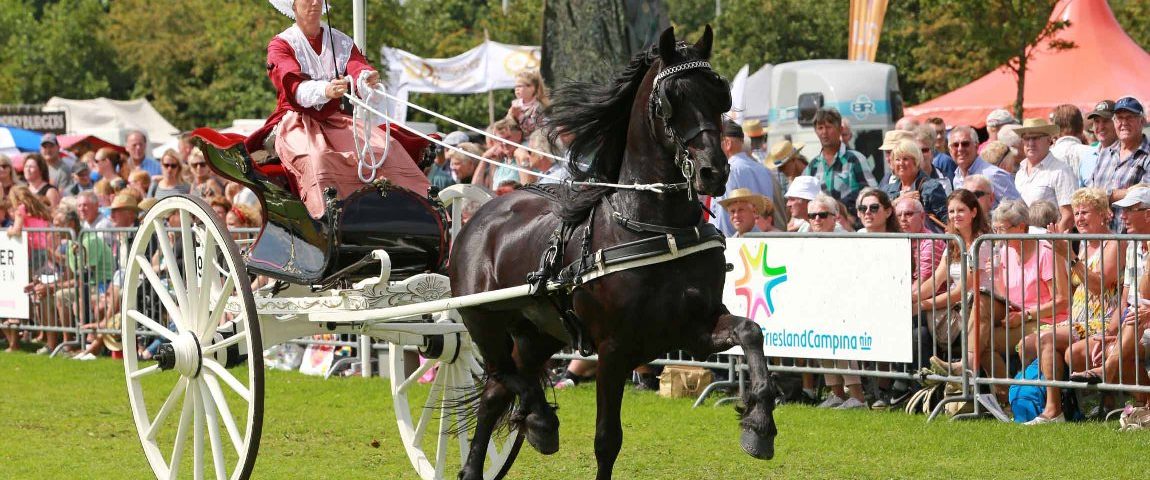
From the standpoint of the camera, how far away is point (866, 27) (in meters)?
22.3

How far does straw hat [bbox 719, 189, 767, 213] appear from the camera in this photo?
10495 mm

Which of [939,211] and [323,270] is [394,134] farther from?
[939,211]

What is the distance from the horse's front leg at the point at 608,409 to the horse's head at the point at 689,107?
2.87ft

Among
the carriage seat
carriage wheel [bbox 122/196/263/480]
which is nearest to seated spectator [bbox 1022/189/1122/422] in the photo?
the carriage seat

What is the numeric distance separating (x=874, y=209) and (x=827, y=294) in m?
0.78

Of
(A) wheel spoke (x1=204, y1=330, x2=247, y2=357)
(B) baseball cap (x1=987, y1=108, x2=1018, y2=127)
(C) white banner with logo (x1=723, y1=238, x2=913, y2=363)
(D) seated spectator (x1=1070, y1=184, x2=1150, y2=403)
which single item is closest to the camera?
(A) wheel spoke (x1=204, y1=330, x2=247, y2=357)

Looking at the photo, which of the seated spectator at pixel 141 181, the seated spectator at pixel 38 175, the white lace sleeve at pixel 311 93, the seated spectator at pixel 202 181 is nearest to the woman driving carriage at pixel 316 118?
the white lace sleeve at pixel 311 93

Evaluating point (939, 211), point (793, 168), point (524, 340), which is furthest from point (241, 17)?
point (524, 340)

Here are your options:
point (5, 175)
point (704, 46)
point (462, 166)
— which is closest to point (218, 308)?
point (704, 46)

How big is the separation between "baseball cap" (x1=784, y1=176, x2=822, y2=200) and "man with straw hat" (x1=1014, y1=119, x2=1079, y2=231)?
4.89 feet

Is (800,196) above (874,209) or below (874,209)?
above

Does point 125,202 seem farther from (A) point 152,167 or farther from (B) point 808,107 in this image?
(A) point 152,167

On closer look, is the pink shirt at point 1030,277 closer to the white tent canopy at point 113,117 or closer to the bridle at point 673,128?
the bridle at point 673,128

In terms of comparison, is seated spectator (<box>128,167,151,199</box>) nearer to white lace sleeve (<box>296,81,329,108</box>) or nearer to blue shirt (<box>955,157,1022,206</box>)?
blue shirt (<box>955,157,1022,206</box>)
